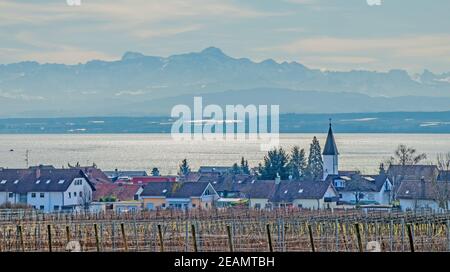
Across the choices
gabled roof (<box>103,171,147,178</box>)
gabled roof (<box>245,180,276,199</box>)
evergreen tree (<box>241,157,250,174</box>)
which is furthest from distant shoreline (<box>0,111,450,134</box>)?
gabled roof (<box>103,171,147,178</box>)

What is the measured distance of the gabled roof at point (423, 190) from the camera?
1280 inches

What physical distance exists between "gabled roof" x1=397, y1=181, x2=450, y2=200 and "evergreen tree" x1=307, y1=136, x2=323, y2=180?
12.0 meters

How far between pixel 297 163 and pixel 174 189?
458 inches

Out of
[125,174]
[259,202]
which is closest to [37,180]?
[259,202]

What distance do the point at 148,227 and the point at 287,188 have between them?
56.2 feet

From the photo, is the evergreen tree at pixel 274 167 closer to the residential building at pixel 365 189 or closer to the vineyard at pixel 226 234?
the residential building at pixel 365 189

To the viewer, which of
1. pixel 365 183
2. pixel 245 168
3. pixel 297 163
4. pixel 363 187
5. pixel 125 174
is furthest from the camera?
pixel 125 174

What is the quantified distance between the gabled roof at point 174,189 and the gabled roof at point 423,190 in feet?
23.9

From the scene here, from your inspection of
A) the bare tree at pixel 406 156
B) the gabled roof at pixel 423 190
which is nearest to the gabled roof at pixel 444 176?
the gabled roof at pixel 423 190

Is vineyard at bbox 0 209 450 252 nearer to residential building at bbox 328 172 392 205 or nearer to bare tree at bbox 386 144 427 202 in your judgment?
bare tree at bbox 386 144 427 202

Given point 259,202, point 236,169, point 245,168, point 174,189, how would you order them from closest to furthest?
point 174,189
point 259,202
point 245,168
point 236,169

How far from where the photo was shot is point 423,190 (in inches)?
1315

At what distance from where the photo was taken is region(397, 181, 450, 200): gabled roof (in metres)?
32.5

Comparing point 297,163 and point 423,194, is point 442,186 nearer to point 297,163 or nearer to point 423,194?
point 423,194
